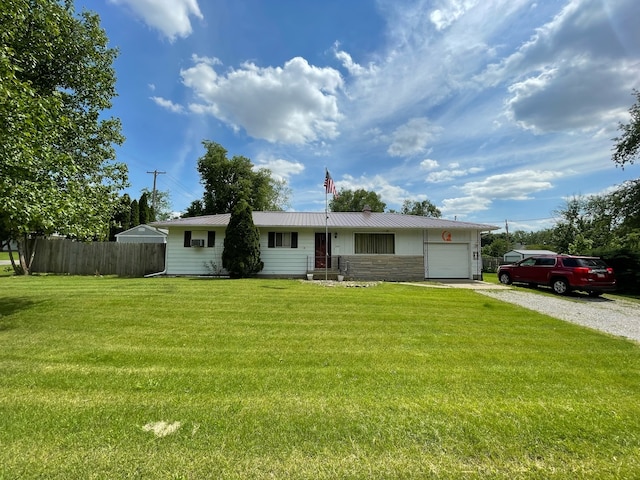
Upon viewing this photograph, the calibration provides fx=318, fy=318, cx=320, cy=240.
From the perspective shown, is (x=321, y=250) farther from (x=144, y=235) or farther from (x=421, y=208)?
(x=421, y=208)

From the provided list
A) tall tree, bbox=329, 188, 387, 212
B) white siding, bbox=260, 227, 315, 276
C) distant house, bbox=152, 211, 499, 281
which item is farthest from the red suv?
tall tree, bbox=329, 188, 387, 212

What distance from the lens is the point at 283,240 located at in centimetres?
1608

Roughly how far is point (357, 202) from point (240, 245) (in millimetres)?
36072

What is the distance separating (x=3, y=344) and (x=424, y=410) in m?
6.25

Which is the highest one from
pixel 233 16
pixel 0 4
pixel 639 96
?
pixel 639 96

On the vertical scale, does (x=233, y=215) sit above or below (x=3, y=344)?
above

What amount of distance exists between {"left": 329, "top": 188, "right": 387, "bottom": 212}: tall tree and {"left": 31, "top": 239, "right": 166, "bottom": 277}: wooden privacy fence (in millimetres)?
34412

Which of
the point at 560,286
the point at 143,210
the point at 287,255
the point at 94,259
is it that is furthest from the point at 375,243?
the point at 143,210

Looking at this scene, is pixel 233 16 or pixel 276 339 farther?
pixel 233 16

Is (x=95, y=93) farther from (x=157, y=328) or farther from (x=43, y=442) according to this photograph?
(x=43, y=442)

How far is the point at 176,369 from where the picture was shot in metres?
4.11

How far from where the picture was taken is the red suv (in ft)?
38.2

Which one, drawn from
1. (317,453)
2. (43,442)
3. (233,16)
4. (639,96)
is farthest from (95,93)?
(639,96)

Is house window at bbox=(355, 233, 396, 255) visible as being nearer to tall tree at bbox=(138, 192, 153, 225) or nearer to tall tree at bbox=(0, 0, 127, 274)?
tall tree at bbox=(0, 0, 127, 274)
